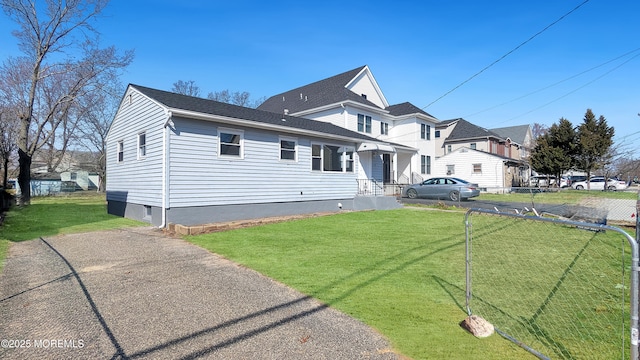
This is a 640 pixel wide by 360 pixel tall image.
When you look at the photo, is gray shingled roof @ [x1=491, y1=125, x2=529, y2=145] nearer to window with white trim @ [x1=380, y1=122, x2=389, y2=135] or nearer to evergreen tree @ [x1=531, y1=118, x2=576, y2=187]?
evergreen tree @ [x1=531, y1=118, x2=576, y2=187]

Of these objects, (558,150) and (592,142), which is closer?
(592,142)

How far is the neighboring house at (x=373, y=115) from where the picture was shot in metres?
22.2

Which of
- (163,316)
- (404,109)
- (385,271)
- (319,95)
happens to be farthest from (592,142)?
(163,316)

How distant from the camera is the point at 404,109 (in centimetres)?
2686

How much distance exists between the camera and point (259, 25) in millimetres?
15539

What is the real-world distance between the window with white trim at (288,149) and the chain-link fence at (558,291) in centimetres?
787

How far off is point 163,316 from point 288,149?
10098mm

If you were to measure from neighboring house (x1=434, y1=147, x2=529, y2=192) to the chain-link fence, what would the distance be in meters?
22.9

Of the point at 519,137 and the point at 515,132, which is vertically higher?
the point at 515,132

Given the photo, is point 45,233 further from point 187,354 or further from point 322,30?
point 322,30

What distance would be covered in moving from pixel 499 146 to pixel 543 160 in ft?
27.6

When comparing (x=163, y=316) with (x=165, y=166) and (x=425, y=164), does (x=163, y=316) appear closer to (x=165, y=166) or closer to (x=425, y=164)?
(x=165, y=166)

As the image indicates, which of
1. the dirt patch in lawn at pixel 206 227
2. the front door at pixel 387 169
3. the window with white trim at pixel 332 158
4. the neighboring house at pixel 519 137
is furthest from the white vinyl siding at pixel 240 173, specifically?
the neighboring house at pixel 519 137

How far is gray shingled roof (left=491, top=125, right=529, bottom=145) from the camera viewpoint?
46.8 m
